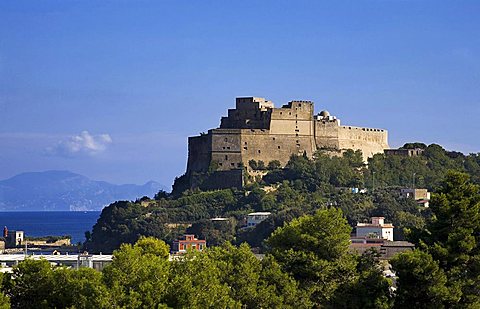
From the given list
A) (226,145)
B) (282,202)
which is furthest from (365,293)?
(226,145)

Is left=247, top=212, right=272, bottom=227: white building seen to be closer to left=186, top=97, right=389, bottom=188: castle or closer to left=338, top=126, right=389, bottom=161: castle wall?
left=186, top=97, right=389, bottom=188: castle

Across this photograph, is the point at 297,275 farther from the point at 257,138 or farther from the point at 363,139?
the point at 363,139

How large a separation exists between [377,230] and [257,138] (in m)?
17.2

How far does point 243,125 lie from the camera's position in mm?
96125

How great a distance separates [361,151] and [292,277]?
204ft

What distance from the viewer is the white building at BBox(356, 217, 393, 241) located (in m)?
80.8

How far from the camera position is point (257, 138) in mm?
94625

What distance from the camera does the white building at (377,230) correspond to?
8081cm

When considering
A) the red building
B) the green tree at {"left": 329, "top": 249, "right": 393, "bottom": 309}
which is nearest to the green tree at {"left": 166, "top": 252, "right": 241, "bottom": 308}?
the green tree at {"left": 329, "top": 249, "right": 393, "bottom": 309}

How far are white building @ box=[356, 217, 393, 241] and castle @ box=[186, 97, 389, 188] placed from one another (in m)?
14.6

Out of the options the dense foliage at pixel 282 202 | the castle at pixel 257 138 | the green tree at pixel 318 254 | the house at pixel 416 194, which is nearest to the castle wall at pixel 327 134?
the castle at pixel 257 138

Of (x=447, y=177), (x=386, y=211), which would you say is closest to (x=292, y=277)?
(x=447, y=177)

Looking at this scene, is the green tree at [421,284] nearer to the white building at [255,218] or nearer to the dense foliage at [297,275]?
the dense foliage at [297,275]

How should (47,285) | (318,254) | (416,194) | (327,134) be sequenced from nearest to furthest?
(47,285) → (318,254) → (416,194) → (327,134)
